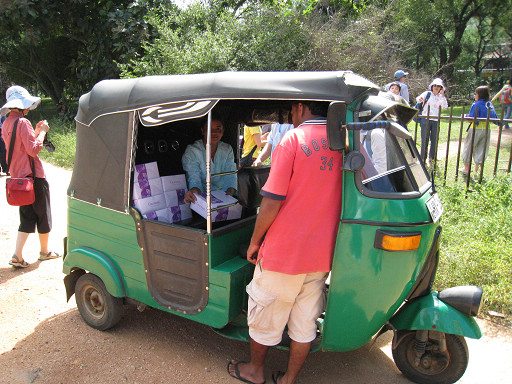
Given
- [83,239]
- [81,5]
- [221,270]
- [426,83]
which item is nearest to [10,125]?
[83,239]

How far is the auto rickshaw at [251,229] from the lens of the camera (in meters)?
2.60

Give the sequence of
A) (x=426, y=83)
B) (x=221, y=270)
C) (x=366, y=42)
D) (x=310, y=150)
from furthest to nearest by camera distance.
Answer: (x=426, y=83)
(x=366, y=42)
(x=221, y=270)
(x=310, y=150)

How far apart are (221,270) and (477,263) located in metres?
2.71

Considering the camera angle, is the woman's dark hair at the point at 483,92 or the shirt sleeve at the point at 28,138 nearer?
the shirt sleeve at the point at 28,138

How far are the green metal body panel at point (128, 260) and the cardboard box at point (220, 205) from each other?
0.26 meters

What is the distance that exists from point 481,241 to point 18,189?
16.4 ft

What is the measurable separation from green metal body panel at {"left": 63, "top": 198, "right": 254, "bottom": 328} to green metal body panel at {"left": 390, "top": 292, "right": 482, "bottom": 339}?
Answer: 1106 mm

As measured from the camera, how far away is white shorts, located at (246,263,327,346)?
2779 mm

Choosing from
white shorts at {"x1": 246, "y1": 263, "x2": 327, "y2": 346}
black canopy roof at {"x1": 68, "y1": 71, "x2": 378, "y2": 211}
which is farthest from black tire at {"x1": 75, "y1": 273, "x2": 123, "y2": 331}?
white shorts at {"x1": 246, "y1": 263, "x2": 327, "y2": 346}

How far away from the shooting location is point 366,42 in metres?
12.4

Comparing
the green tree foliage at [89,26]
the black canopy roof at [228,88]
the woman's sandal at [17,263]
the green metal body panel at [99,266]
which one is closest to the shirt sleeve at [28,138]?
the woman's sandal at [17,263]

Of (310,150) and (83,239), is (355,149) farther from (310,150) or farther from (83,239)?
(83,239)

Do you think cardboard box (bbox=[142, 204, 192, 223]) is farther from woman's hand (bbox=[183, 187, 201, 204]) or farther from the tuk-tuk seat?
the tuk-tuk seat

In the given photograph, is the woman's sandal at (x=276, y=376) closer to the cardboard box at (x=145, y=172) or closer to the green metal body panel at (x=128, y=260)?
the green metal body panel at (x=128, y=260)
